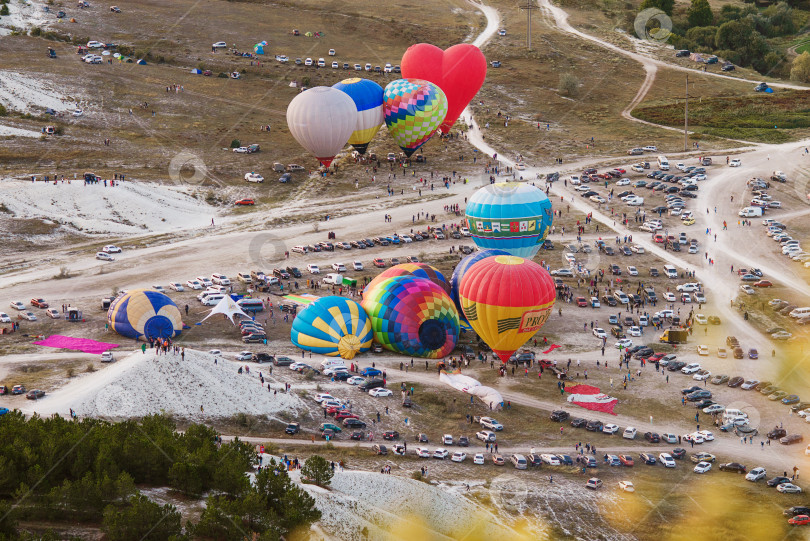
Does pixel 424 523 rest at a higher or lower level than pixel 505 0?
lower

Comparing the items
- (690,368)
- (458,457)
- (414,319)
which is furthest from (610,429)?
(414,319)

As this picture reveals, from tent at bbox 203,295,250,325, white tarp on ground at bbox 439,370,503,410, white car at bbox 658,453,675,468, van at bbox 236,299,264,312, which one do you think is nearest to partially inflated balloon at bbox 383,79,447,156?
van at bbox 236,299,264,312

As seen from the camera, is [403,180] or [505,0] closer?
[403,180]

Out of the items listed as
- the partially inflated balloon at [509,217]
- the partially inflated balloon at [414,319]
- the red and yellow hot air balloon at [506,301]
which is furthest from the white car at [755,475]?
the partially inflated balloon at [509,217]

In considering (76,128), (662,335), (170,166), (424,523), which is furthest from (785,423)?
(76,128)

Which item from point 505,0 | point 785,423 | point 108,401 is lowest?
point 785,423

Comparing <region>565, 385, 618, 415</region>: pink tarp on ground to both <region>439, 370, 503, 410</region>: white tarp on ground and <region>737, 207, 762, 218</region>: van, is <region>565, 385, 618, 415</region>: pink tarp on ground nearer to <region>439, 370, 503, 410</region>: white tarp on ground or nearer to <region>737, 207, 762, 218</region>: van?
<region>439, 370, 503, 410</region>: white tarp on ground

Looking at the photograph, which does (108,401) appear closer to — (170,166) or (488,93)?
(170,166)
